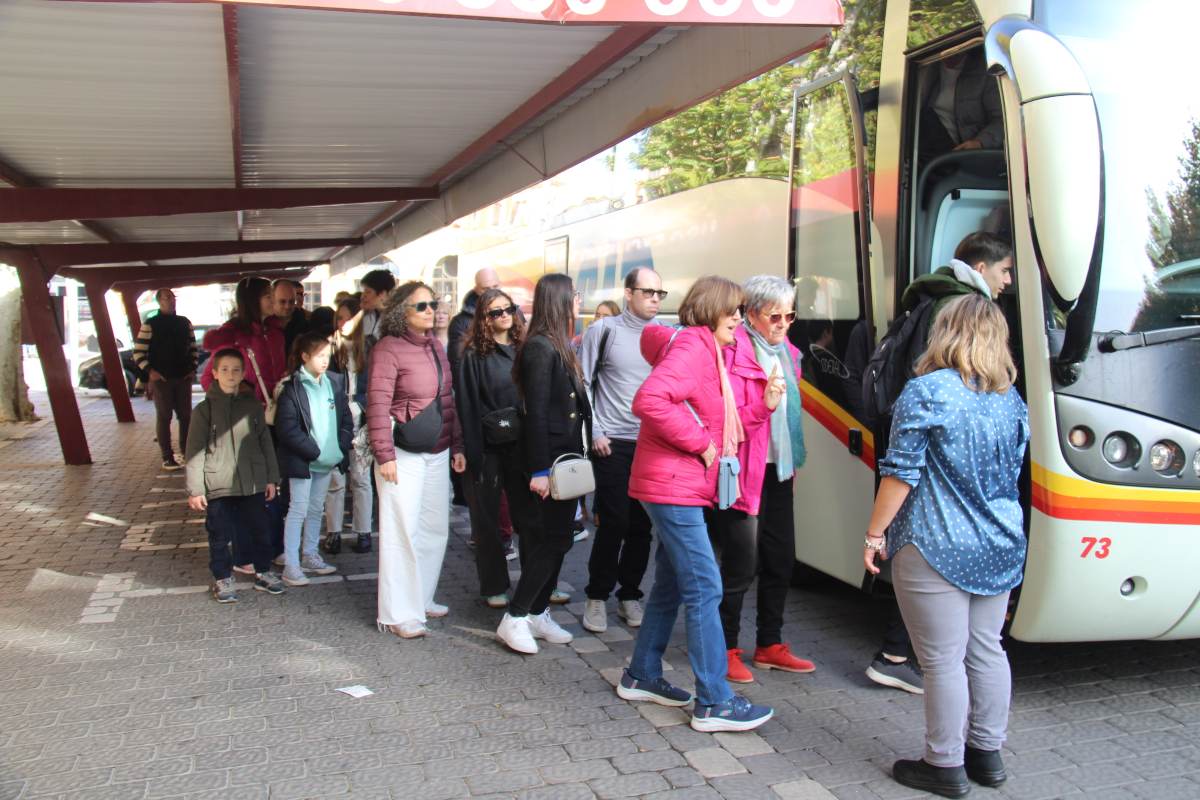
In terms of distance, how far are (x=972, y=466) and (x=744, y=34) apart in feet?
10.1

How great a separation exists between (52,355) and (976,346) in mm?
12200

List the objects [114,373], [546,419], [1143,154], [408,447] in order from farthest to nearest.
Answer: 1. [114,373]
2. [408,447]
3. [546,419]
4. [1143,154]

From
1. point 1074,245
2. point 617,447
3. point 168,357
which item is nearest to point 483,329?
point 617,447

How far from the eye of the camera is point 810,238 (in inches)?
223

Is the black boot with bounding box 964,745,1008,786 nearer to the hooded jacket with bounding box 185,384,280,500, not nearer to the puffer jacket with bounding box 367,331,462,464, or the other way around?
the puffer jacket with bounding box 367,331,462,464

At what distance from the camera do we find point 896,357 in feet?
14.1

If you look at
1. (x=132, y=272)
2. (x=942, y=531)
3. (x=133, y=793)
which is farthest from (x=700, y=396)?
(x=132, y=272)

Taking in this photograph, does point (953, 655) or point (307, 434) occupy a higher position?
point (307, 434)

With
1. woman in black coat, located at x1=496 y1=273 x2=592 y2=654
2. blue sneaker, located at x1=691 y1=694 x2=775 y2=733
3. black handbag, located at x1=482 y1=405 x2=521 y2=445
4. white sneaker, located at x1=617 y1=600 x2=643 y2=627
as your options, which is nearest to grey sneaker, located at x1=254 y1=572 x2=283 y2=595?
woman in black coat, located at x1=496 y1=273 x2=592 y2=654

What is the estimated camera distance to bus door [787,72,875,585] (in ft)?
16.6

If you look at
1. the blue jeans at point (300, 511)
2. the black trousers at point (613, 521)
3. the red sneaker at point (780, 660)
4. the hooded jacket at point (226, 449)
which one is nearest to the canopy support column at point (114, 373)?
the blue jeans at point (300, 511)

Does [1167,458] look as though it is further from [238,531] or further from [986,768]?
[238,531]

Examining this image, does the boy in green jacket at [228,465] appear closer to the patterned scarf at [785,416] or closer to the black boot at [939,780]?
the patterned scarf at [785,416]

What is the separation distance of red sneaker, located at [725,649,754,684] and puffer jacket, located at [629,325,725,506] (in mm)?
1020
